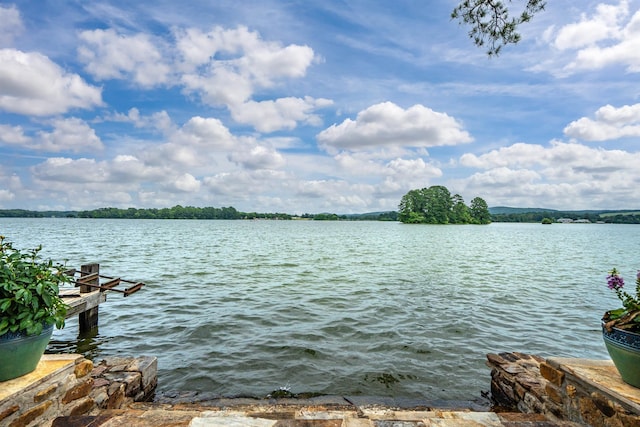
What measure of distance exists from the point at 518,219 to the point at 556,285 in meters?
182

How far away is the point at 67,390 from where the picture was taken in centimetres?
398

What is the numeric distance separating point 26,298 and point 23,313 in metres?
0.17

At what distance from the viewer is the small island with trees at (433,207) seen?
126 meters

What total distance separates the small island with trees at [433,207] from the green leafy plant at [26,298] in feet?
422

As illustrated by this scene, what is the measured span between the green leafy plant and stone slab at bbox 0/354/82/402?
1.57 feet

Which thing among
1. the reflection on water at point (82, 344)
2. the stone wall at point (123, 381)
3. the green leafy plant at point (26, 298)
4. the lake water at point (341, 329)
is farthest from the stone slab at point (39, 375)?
the reflection on water at point (82, 344)

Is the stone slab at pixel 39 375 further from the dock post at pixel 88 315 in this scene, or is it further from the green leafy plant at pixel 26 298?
the dock post at pixel 88 315

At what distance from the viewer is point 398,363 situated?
7.73m

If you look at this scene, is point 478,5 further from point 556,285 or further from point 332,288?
point 556,285

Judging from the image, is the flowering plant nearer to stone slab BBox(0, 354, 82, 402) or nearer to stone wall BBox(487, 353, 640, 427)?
stone wall BBox(487, 353, 640, 427)

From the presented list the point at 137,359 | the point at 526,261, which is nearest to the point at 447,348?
the point at 137,359

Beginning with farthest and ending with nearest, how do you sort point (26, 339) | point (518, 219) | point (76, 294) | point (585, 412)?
point (518, 219)
point (76, 294)
point (585, 412)
point (26, 339)

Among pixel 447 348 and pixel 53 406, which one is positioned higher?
pixel 53 406

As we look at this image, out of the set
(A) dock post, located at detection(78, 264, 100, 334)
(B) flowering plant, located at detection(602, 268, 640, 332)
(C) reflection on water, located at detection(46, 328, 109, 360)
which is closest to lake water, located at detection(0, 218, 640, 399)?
(C) reflection on water, located at detection(46, 328, 109, 360)
